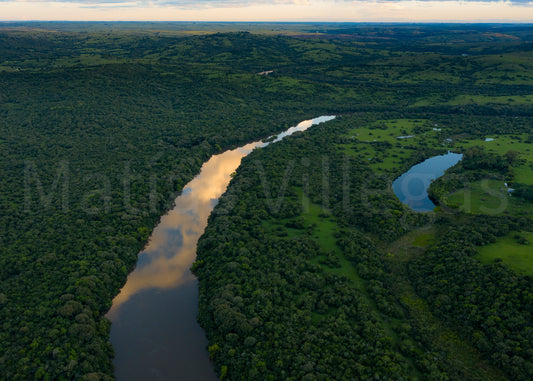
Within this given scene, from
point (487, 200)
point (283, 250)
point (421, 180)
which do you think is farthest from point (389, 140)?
point (283, 250)

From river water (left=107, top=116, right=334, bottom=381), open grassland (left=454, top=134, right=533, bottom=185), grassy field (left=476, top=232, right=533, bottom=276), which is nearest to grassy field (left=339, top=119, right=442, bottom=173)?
open grassland (left=454, top=134, right=533, bottom=185)

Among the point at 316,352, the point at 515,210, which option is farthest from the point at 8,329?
the point at 515,210

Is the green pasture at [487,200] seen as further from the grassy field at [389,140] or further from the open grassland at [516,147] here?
the grassy field at [389,140]

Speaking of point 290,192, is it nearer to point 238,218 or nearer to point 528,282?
point 238,218

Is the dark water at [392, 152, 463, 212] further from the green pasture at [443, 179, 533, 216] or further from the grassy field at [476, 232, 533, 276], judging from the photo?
the grassy field at [476, 232, 533, 276]

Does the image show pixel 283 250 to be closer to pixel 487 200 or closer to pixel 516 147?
pixel 487 200

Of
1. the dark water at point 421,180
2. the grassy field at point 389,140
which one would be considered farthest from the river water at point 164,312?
the grassy field at point 389,140
